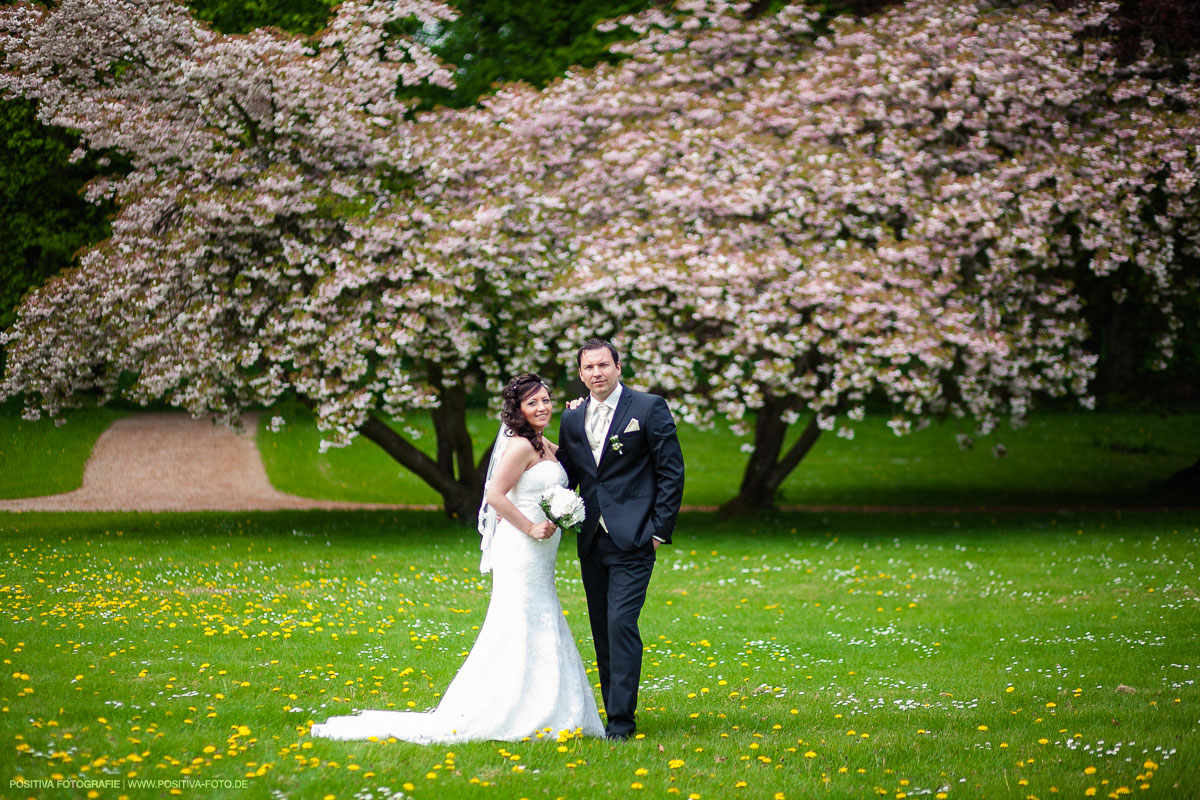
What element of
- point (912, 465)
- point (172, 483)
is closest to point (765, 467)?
point (912, 465)

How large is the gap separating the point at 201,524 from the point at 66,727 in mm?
11243

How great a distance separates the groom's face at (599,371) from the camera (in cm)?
631

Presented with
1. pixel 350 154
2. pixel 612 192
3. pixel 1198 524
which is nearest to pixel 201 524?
pixel 350 154

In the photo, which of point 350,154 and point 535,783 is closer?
point 535,783

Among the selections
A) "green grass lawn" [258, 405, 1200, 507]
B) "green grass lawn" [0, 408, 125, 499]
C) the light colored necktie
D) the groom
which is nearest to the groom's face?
the groom

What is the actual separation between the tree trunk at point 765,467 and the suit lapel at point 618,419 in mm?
11608

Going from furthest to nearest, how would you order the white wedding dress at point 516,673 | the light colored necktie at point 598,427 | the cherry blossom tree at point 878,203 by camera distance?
the cherry blossom tree at point 878,203 → the light colored necktie at point 598,427 → the white wedding dress at point 516,673

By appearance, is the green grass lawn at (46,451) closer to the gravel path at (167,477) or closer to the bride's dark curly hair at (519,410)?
the gravel path at (167,477)

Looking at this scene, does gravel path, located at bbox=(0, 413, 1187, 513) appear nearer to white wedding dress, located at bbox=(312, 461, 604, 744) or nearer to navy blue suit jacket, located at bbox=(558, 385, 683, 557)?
white wedding dress, located at bbox=(312, 461, 604, 744)

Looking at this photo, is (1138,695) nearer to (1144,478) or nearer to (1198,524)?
(1198,524)

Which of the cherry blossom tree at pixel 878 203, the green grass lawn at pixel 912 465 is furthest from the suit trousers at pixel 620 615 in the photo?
the green grass lawn at pixel 912 465

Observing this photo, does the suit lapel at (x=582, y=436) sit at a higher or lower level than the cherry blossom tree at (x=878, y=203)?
lower

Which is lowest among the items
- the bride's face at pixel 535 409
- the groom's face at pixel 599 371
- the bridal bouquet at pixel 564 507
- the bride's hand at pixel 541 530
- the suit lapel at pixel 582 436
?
the bride's hand at pixel 541 530

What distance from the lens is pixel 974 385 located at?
52.0ft
